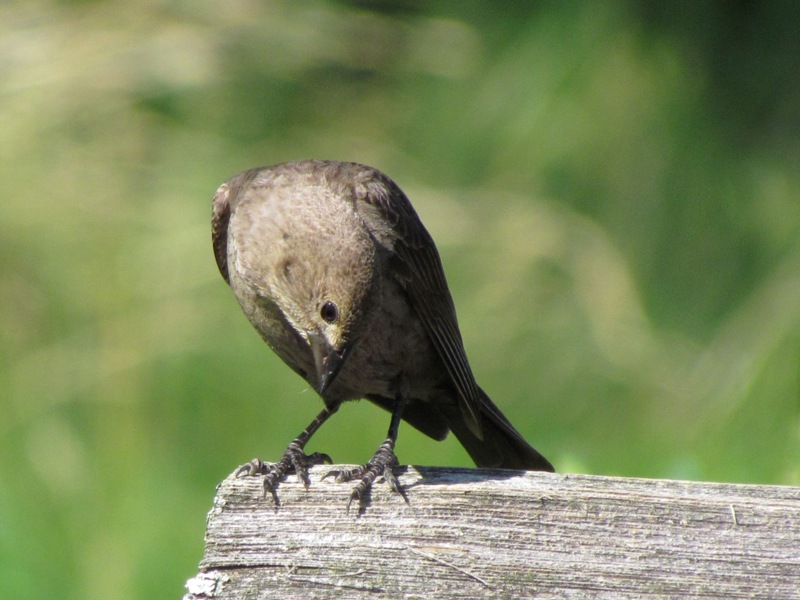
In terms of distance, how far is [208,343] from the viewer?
4.37m

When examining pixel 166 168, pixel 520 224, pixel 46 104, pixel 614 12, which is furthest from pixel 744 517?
pixel 46 104

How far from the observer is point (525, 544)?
7.20 feet

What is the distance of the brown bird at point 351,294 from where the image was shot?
11.6ft

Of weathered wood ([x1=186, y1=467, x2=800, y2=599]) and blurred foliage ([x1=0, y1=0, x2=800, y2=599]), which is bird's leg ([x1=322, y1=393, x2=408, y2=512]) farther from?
blurred foliage ([x1=0, y1=0, x2=800, y2=599])

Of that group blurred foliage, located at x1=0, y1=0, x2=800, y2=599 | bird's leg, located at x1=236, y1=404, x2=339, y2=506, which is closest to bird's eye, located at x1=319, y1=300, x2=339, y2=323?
bird's leg, located at x1=236, y1=404, x2=339, y2=506

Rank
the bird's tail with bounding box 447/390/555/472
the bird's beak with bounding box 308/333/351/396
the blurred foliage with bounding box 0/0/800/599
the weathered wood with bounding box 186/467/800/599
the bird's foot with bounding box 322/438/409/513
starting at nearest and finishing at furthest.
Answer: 1. the weathered wood with bounding box 186/467/800/599
2. the bird's foot with bounding box 322/438/409/513
3. the bird's beak with bounding box 308/333/351/396
4. the bird's tail with bounding box 447/390/555/472
5. the blurred foliage with bounding box 0/0/800/599

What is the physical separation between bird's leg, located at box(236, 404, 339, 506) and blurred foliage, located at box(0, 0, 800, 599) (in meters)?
0.15

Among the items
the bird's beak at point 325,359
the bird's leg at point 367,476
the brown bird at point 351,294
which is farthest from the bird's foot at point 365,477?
the brown bird at point 351,294

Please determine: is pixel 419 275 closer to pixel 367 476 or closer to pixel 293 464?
pixel 293 464

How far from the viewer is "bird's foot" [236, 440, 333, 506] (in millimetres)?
2393

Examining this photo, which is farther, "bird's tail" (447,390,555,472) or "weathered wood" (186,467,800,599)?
"bird's tail" (447,390,555,472)

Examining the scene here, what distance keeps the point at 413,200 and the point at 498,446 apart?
1.20 m

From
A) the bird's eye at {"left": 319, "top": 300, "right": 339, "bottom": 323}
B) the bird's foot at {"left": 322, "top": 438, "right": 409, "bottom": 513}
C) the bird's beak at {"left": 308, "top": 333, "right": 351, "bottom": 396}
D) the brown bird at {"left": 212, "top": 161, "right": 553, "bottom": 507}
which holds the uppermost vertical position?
the brown bird at {"left": 212, "top": 161, "right": 553, "bottom": 507}

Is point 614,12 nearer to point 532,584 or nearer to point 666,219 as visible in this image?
point 666,219
